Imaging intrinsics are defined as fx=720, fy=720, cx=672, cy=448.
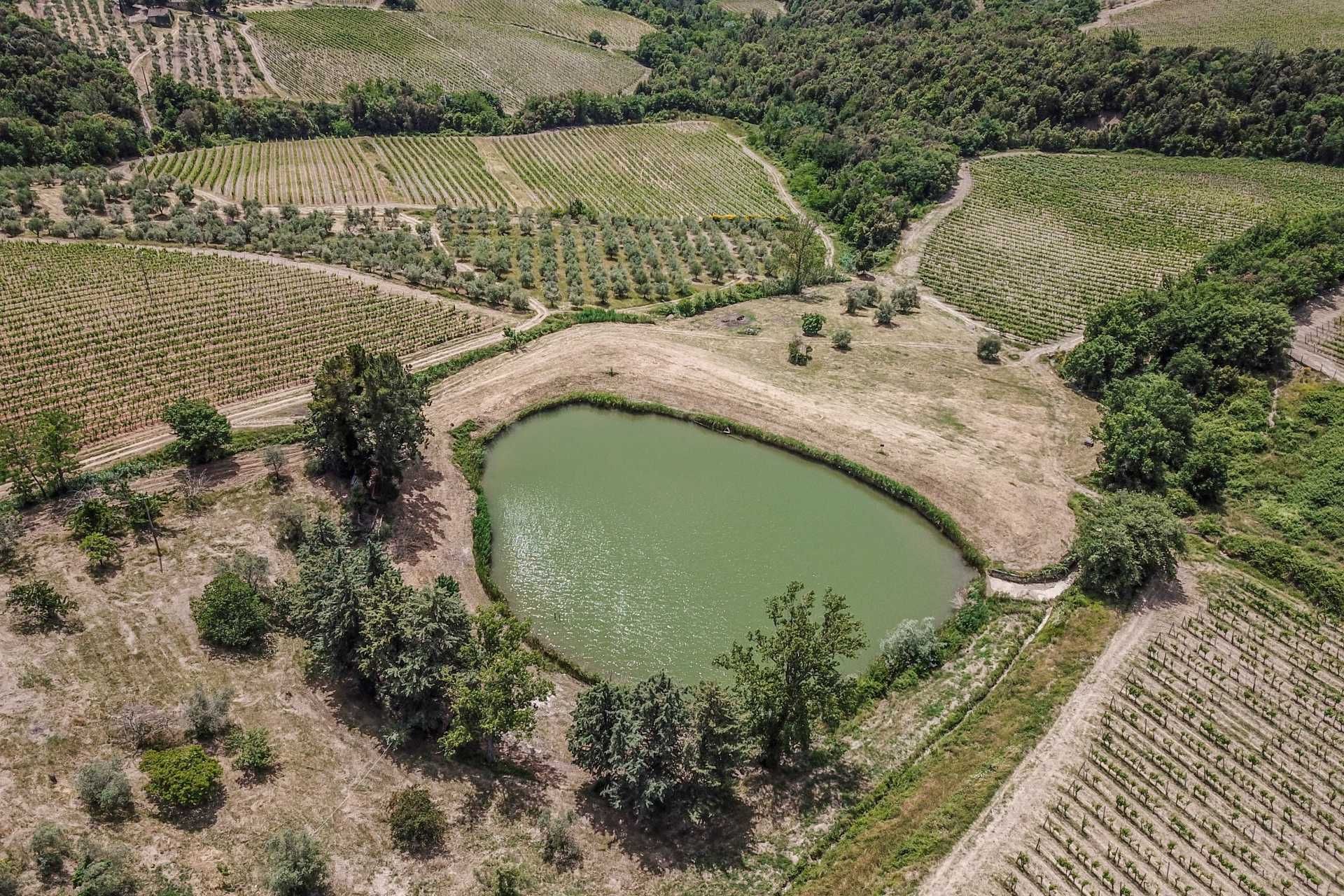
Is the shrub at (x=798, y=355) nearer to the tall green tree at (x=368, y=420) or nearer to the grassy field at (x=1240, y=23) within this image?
the tall green tree at (x=368, y=420)

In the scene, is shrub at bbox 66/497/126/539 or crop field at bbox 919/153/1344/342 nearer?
shrub at bbox 66/497/126/539

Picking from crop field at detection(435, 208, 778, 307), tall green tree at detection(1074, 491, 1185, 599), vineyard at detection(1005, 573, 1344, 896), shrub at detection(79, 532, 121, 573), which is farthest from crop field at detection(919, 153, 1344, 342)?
shrub at detection(79, 532, 121, 573)

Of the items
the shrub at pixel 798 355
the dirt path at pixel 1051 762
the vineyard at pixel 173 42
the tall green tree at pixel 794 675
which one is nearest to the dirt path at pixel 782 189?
the shrub at pixel 798 355

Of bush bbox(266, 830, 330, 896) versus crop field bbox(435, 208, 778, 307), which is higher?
crop field bbox(435, 208, 778, 307)

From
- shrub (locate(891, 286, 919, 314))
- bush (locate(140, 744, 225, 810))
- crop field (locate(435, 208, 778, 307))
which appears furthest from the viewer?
crop field (locate(435, 208, 778, 307))

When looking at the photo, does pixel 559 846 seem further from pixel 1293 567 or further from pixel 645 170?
pixel 645 170

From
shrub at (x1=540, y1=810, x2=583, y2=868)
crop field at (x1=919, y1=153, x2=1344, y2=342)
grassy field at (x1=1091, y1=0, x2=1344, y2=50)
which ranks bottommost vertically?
shrub at (x1=540, y1=810, x2=583, y2=868)

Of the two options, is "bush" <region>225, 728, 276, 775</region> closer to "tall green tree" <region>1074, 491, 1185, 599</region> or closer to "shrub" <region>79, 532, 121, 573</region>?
"shrub" <region>79, 532, 121, 573</region>

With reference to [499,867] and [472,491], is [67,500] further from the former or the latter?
[499,867]
